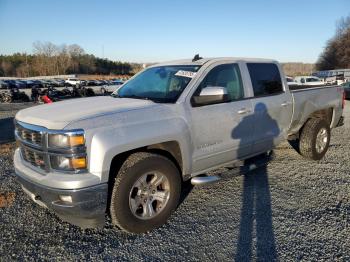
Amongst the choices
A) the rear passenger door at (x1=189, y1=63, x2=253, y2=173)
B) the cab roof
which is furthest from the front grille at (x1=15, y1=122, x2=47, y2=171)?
the cab roof

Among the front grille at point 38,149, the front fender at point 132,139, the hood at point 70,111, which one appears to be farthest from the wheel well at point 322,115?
the front grille at point 38,149

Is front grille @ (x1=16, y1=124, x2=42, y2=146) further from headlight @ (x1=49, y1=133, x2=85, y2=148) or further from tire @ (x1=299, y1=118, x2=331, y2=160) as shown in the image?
tire @ (x1=299, y1=118, x2=331, y2=160)

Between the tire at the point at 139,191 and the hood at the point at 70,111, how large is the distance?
22.6 inches

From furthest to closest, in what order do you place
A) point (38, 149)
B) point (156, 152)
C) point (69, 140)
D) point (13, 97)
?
point (13, 97)
point (156, 152)
point (38, 149)
point (69, 140)

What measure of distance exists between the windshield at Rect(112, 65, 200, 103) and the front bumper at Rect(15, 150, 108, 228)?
1.39 meters

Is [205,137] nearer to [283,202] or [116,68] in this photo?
[283,202]

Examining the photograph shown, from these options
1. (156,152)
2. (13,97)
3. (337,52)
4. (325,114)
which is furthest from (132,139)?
(337,52)

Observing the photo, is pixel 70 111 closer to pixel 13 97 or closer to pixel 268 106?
pixel 268 106

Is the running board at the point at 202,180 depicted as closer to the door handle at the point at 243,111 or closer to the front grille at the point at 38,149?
the door handle at the point at 243,111

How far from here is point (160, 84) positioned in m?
4.35

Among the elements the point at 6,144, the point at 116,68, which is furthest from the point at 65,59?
the point at 6,144

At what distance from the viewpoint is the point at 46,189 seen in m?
3.05

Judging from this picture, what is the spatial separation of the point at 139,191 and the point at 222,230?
1015mm

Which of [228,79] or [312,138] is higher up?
[228,79]
